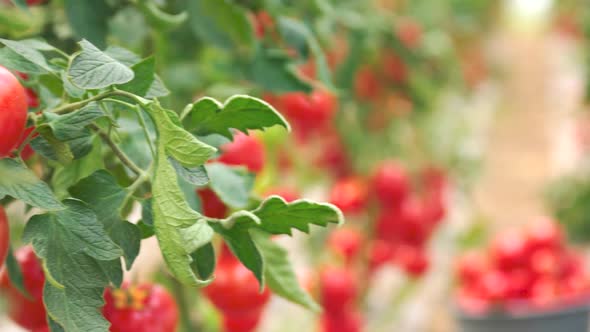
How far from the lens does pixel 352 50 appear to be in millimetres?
802

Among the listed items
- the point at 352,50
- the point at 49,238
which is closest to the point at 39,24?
the point at 49,238

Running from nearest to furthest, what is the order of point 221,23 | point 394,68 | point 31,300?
point 31,300 → point 221,23 → point 394,68

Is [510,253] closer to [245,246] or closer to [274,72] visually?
[274,72]

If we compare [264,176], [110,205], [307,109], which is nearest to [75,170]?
[110,205]

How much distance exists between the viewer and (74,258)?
0.31 meters

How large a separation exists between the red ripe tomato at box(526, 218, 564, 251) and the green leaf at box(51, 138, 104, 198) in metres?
1.18

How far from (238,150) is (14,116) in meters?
0.27

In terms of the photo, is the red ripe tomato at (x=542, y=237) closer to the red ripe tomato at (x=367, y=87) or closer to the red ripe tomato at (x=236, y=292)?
the red ripe tomato at (x=367, y=87)

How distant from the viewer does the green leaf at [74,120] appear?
312 millimetres

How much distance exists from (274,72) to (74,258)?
256 mm

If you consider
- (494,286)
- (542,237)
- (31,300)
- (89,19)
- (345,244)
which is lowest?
(31,300)

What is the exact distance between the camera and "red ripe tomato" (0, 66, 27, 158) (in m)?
0.29

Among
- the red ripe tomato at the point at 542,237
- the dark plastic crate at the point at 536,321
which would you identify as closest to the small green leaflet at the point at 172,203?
the dark plastic crate at the point at 536,321

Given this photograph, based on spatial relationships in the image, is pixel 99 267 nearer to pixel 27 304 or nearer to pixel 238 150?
pixel 27 304
